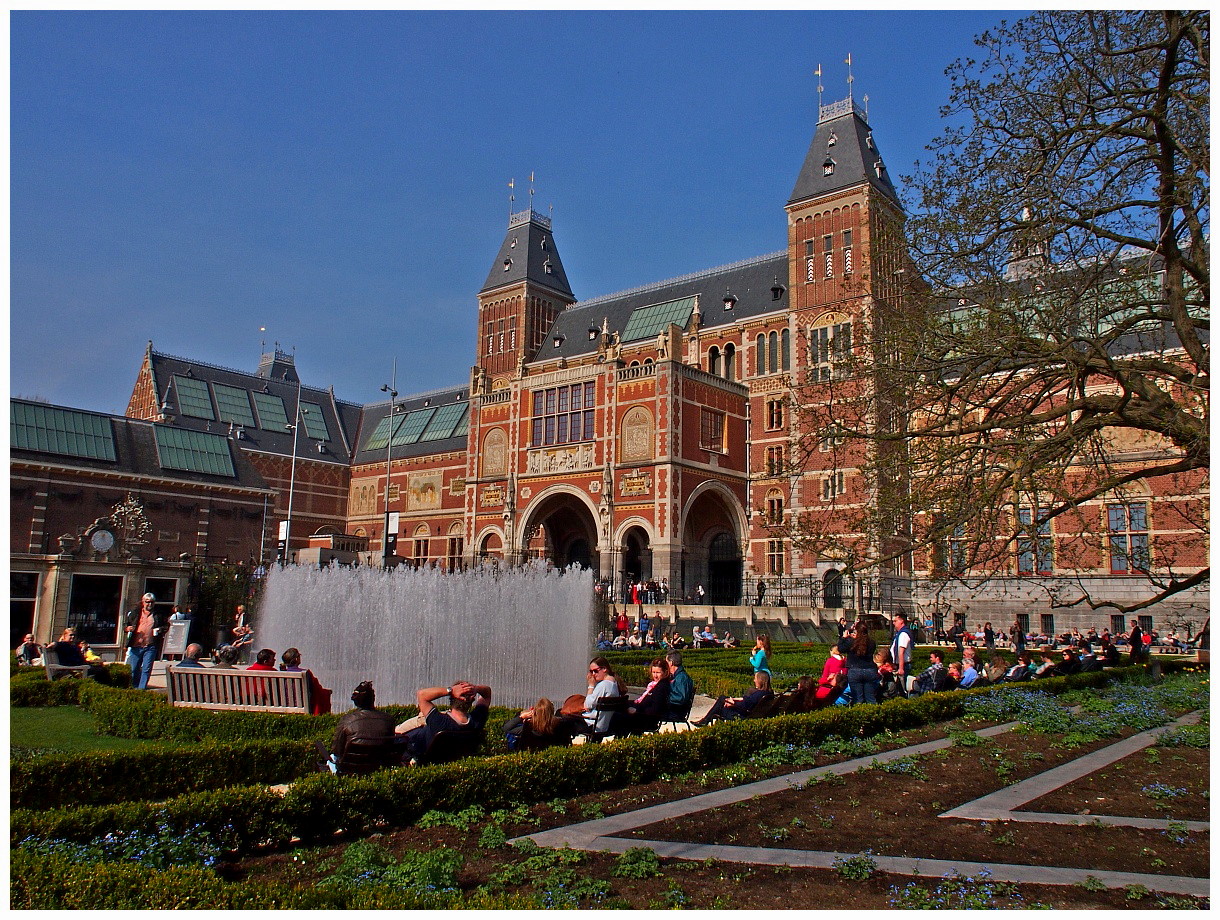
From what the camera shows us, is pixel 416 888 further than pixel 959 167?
No

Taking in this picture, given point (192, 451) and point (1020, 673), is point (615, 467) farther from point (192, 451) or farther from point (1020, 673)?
point (1020, 673)

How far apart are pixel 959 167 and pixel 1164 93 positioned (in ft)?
8.27

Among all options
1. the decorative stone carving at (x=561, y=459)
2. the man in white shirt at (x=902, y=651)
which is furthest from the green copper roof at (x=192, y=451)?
the man in white shirt at (x=902, y=651)

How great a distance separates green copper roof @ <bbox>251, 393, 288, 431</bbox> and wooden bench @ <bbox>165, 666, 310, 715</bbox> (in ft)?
169

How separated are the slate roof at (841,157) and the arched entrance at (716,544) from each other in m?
14.5

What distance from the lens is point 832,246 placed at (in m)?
40.2

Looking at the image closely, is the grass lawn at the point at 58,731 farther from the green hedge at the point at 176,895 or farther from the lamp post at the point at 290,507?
the lamp post at the point at 290,507

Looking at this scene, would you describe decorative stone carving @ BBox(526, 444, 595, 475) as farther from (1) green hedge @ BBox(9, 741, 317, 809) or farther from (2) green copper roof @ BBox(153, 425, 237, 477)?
(1) green hedge @ BBox(9, 741, 317, 809)

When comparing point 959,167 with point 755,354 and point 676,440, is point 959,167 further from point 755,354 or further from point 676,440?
point 755,354

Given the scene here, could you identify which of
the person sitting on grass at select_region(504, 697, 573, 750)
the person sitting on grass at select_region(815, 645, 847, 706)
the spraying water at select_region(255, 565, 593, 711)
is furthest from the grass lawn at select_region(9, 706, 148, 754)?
the person sitting on grass at select_region(815, 645, 847, 706)

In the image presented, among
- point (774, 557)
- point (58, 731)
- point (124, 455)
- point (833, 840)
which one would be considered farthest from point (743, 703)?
point (124, 455)

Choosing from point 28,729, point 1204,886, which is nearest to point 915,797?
point 1204,886

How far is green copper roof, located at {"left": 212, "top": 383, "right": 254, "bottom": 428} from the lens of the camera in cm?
5825

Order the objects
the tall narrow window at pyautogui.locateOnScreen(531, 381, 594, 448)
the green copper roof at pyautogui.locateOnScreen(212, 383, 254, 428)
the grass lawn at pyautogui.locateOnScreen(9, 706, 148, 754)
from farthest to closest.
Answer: the green copper roof at pyautogui.locateOnScreen(212, 383, 254, 428) < the tall narrow window at pyautogui.locateOnScreen(531, 381, 594, 448) < the grass lawn at pyautogui.locateOnScreen(9, 706, 148, 754)
